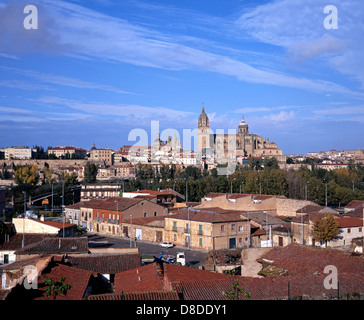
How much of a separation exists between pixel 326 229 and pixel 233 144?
116 m

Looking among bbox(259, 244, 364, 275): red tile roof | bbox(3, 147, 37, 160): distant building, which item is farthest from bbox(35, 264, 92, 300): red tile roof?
bbox(3, 147, 37, 160): distant building

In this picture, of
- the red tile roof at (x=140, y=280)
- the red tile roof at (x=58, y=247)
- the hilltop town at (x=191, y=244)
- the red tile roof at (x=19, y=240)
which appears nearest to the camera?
the hilltop town at (x=191, y=244)

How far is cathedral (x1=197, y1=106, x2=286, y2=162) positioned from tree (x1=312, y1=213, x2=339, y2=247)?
98048 mm

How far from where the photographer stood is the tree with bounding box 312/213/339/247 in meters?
28.0

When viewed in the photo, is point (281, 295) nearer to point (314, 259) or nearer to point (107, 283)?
point (314, 259)

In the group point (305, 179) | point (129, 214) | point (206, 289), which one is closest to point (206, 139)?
point (305, 179)

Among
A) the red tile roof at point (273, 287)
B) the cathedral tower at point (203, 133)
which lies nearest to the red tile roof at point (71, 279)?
the red tile roof at point (273, 287)

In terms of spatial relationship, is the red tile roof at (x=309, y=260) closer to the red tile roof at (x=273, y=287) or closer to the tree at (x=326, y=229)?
the red tile roof at (x=273, y=287)

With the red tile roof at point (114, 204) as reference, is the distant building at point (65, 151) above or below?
above

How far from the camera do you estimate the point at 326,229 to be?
28.0 m

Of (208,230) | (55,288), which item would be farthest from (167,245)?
(55,288)

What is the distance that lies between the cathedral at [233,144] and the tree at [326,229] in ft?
322

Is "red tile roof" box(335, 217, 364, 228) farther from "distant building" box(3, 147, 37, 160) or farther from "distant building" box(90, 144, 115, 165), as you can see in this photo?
"distant building" box(3, 147, 37, 160)

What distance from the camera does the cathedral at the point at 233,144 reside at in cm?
13762
